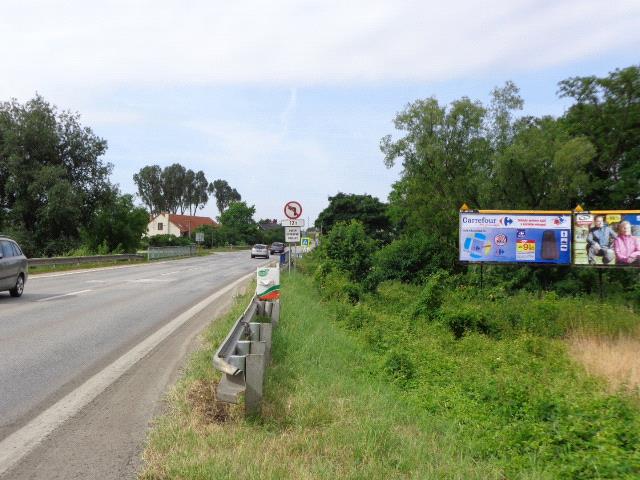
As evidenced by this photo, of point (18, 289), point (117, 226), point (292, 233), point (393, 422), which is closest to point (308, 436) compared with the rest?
point (393, 422)

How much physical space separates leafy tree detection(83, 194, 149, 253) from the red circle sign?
33.1 meters

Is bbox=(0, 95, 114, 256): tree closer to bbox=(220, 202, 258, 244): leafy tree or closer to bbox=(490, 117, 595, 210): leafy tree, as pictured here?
bbox=(490, 117, 595, 210): leafy tree

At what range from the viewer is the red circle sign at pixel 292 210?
19.6 metres

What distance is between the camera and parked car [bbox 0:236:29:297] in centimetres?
1558

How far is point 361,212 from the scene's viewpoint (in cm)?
7725

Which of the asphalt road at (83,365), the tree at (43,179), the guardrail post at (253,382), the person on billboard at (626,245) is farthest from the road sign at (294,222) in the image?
the tree at (43,179)

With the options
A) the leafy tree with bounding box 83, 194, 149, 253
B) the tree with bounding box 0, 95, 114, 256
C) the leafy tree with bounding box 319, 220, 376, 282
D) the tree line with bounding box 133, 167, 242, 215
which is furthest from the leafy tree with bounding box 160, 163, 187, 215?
the leafy tree with bounding box 319, 220, 376, 282

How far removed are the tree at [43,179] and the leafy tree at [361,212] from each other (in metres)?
33.8

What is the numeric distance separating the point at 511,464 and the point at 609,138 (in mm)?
31812

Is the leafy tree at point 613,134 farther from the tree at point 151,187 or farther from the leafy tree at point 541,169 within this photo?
the tree at point 151,187

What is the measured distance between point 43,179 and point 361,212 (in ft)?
138

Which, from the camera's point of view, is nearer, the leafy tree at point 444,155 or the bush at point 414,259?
the bush at point 414,259

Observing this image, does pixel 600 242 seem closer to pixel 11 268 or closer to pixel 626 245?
pixel 626 245

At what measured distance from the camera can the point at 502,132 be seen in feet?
97.7
